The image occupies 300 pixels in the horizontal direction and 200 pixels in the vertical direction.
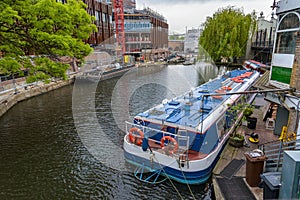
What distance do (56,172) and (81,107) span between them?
33.9 feet

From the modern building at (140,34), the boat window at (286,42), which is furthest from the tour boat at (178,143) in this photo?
the modern building at (140,34)

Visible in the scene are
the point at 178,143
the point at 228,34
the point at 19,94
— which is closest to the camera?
the point at 178,143

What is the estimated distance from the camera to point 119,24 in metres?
57.9

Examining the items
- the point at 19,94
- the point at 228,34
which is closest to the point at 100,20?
the point at 228,34

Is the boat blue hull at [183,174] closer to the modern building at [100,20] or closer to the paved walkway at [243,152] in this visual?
the paved walkway at [243,152]

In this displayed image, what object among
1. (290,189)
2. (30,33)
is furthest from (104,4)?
(290,189)

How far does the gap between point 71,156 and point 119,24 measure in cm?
5365

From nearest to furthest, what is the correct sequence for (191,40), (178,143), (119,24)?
(178,143) < (119,24) < (191,40)

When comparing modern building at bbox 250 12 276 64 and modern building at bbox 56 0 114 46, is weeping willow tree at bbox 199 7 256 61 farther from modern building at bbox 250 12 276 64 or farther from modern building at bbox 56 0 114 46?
modern building at bbox 56 0 114 46

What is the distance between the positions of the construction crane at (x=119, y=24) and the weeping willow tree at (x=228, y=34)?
95.3 ft

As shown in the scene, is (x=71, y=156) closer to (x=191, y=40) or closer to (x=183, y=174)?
(x=183, y=174)

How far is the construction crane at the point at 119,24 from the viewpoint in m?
56.8

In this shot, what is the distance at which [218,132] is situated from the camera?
9305mm

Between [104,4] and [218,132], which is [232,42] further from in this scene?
[104,4]
